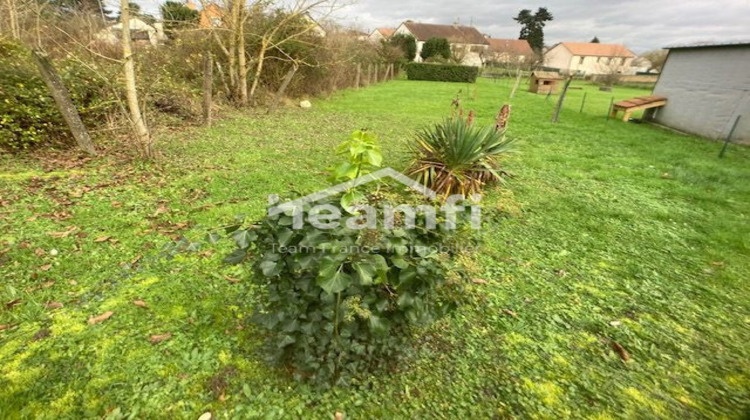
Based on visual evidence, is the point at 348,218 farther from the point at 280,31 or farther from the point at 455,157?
the point at 280,31

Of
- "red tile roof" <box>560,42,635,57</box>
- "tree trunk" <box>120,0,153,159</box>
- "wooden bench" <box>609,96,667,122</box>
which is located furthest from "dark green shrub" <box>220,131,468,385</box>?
"red tile roof" <box>560,42,635,57</box>

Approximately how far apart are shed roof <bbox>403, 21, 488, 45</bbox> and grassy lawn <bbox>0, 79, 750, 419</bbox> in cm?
4190

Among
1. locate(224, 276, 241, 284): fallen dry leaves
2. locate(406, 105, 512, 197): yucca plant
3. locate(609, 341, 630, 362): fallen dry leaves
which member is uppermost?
locate(406, 105, 512, 197): yucca plant

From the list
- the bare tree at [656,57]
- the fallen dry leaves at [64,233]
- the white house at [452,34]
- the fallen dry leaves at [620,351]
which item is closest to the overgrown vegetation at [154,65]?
the fallen dry leaves at [64,233]

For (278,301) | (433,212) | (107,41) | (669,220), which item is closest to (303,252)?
(278,301)

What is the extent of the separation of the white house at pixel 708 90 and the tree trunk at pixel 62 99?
553 inches

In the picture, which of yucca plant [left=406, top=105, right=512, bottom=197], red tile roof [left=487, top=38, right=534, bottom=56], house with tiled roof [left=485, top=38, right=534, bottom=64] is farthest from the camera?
red tile roof [left=487, top=38, right=534, bottom=56]

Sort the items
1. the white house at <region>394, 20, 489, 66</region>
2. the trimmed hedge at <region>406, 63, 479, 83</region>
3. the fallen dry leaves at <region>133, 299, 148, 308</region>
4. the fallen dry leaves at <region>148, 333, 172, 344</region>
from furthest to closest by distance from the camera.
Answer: the white house at <region>394, 20, 489, 66</region>
the trimmed hedge at <region>406, 63, 479, 83</region>
the fallen dry leaves at <region>133, 299, 148, 308</region>
the fallen dry leaves at <region>148, 333, 172, 344</region>

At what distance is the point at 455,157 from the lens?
434 centimetres

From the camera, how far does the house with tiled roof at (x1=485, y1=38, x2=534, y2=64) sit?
120ft

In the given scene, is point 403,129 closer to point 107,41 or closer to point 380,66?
point 107,41

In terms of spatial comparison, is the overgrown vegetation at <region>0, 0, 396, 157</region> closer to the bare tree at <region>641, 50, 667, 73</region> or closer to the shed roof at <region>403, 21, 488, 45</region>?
the shed roof at <region>403, 21, 488, 45</region>

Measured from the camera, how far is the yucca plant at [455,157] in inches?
171

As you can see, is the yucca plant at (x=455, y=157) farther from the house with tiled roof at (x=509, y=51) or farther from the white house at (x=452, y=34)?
the white house at (x=452, y=34)
